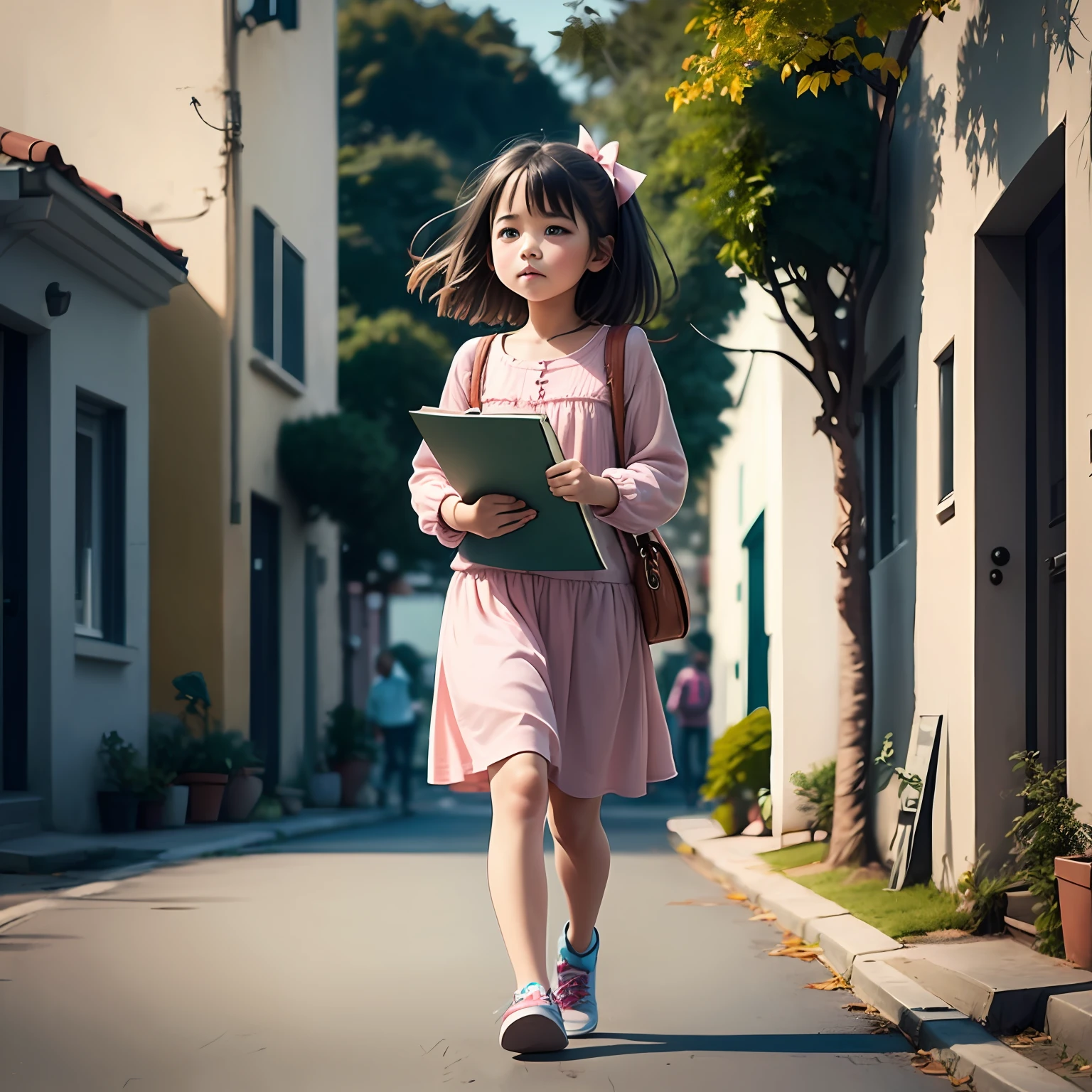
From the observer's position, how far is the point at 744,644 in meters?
14.5

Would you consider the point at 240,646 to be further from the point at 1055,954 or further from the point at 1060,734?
the point at 1055,954

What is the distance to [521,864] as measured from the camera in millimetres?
3717

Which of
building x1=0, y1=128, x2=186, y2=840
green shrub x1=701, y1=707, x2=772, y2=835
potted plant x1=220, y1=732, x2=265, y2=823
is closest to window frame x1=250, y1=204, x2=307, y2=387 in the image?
building x1=0, y1=128, x2=186, y2=840

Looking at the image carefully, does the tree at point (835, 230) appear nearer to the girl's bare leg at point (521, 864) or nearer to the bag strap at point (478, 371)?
the bag strap at point (478, 371)

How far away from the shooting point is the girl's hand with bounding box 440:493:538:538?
393cm

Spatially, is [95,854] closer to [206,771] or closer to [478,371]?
[206,771]

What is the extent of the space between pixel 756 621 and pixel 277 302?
5207mm

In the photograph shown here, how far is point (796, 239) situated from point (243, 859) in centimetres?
433

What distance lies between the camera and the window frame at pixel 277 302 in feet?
46.2

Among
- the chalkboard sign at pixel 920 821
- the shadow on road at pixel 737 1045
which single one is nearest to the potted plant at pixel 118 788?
the chalkboard sign at pixel 920 821

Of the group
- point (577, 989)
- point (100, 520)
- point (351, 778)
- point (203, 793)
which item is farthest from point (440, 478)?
point (351, 778)

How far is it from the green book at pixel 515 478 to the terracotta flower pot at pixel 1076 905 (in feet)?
4.92

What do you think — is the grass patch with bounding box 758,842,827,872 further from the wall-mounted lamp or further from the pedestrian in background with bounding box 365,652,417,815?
the pedestrian in background with bounding box 365,652,417,815

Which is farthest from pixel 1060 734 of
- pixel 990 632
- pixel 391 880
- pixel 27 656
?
pixel 27 656
